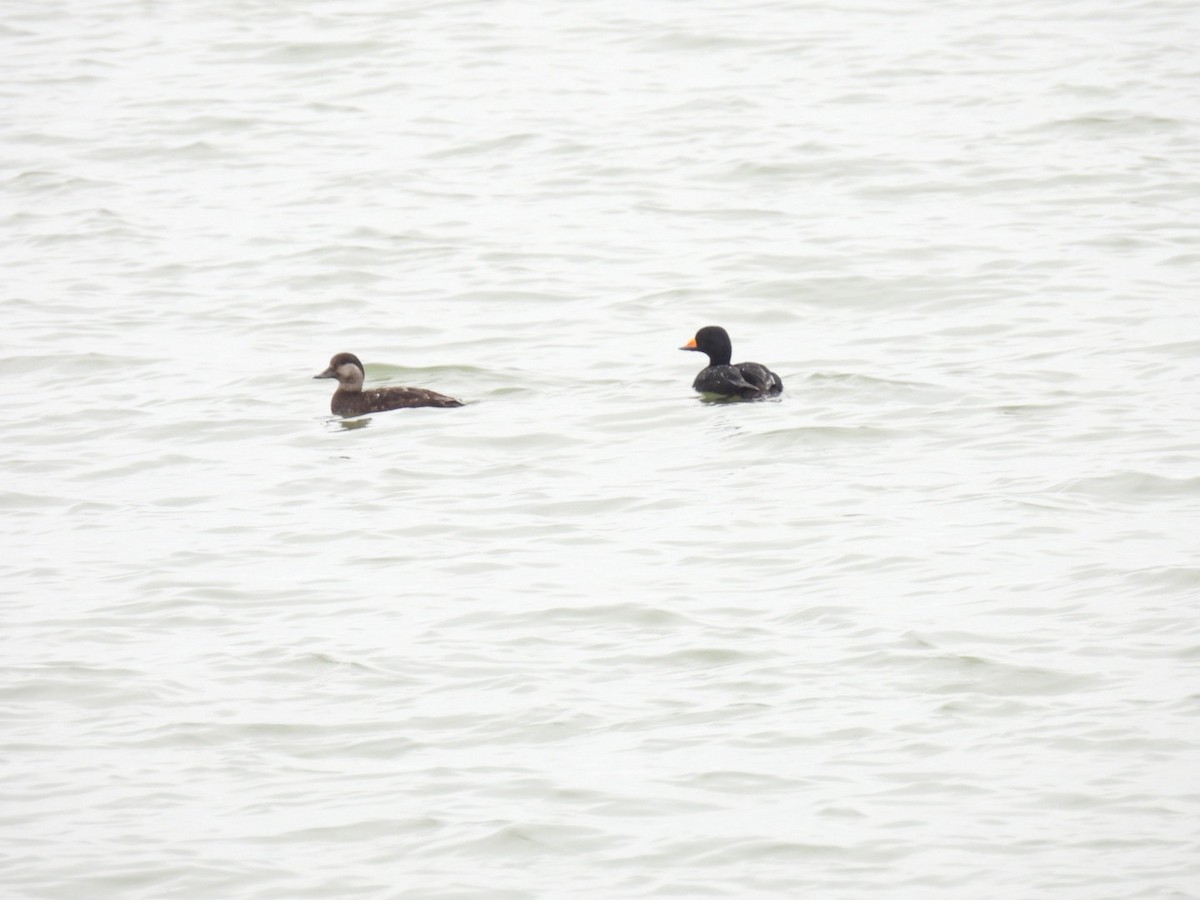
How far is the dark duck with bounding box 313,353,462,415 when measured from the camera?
1409 cm

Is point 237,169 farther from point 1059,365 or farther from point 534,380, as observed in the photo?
point 1059,365

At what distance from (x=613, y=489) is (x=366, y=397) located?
108 inches

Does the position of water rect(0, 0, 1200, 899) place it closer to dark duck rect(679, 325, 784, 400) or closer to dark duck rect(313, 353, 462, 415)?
dark duck rect(313, 353, 462, 415)

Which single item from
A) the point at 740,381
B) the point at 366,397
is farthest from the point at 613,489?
the point at 366,397

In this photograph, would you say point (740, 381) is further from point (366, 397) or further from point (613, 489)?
point (366, 397)

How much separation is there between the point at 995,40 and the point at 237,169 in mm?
10404

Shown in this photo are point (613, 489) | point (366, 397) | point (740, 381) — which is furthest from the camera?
point (366, 397)

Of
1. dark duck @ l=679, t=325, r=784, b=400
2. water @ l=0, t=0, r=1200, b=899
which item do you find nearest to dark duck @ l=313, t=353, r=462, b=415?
water @ l=0, t=0, r=1200, b=899

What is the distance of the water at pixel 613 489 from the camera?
7.57 metres

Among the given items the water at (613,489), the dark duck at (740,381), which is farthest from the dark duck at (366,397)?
the dark duck at (740,381)

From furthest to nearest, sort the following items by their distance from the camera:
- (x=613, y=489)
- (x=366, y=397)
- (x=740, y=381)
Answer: (x=366, y=397), (x=740, y=381), (x=613, y=489)

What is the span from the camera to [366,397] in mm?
14148

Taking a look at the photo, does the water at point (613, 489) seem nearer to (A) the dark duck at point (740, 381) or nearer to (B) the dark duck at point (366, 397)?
(B) the dark duck at point (366, 397)

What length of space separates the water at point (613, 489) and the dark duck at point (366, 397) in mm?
166
